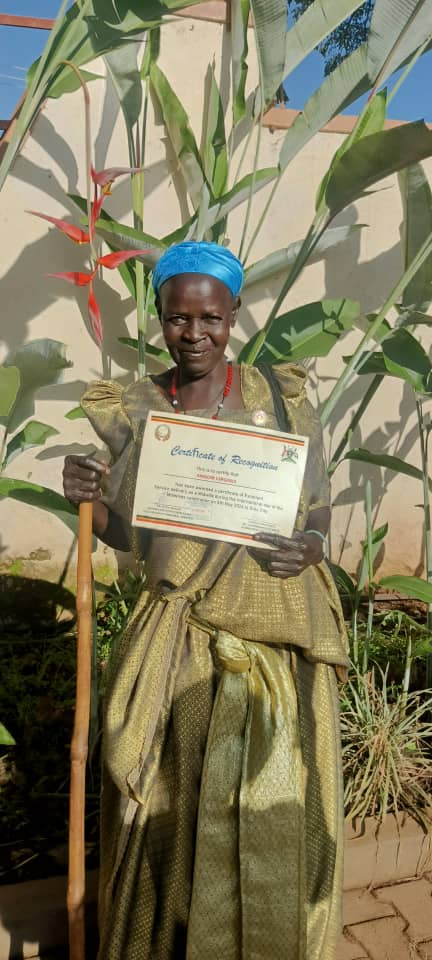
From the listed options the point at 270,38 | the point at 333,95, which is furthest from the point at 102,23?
the point at 333,95

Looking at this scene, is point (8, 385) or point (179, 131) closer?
point (8, 385)

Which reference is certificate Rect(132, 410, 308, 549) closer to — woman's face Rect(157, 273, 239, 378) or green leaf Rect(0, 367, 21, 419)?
woman's face Rect(157, 273, 239, 378)

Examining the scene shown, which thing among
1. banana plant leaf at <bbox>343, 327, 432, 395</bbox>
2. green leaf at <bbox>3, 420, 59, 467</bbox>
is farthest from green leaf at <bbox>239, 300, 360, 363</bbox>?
green leaf at <bbox>3, 420, 59, 467</bbox>

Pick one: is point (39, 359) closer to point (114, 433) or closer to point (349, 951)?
point (114, 433)

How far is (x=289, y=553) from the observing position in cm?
119

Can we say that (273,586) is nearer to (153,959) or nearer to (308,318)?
(153,959)

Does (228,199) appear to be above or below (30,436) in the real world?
above

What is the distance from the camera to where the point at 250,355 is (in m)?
2.04

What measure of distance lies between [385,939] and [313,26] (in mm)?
2303

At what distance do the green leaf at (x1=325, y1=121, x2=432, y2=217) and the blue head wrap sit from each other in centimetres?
64

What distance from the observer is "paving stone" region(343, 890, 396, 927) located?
1.84 m

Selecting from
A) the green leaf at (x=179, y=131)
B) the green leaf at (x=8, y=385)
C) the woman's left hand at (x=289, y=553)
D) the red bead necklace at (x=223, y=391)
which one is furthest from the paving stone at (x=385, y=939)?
the green leaf at (x=179, y=131)

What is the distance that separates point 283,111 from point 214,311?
2074 mm

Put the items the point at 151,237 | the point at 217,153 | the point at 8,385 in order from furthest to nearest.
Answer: the point at 217,153, the point at 151,237, the point at 8,385
